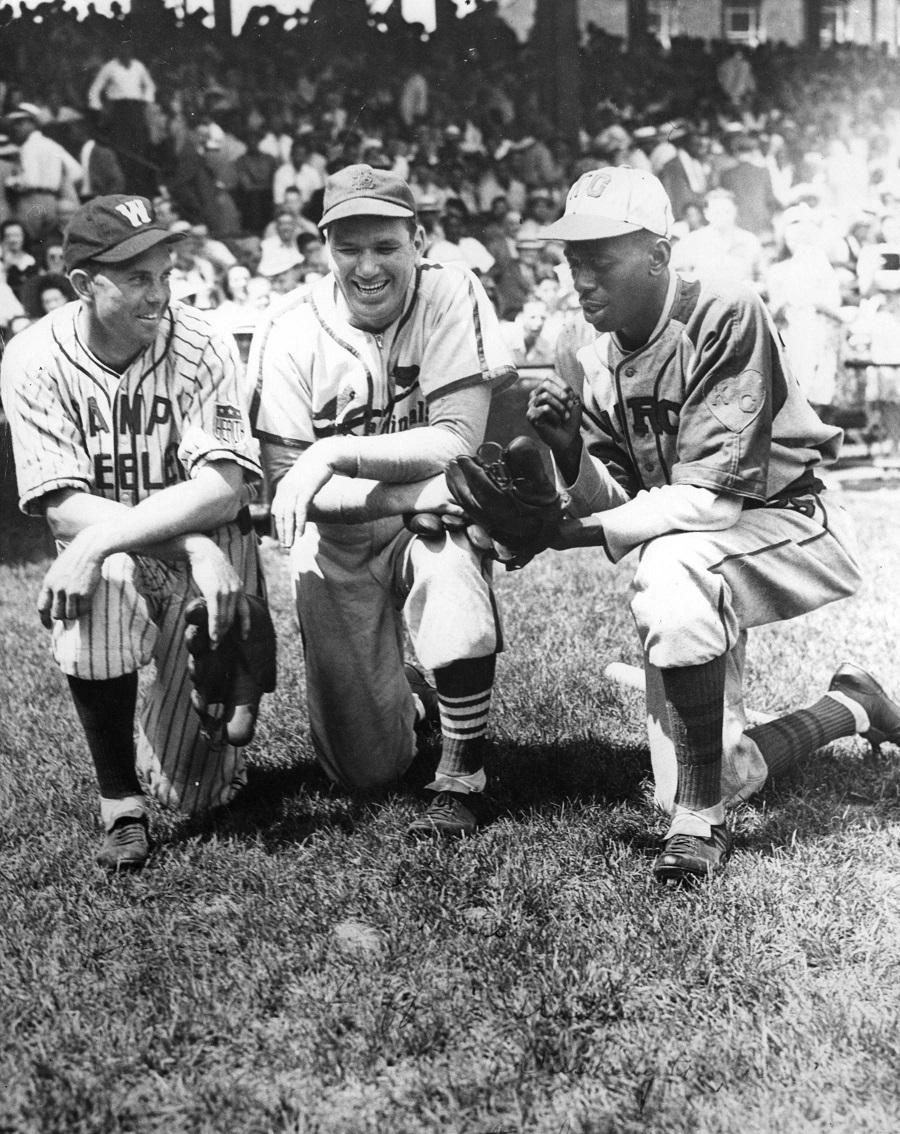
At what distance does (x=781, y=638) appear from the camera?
202 inches

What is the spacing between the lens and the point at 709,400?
335cm

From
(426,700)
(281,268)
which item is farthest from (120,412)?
(281,268)

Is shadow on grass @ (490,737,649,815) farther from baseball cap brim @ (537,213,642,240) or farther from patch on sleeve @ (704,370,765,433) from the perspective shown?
baseball cap brim @ (537,213,642,240)

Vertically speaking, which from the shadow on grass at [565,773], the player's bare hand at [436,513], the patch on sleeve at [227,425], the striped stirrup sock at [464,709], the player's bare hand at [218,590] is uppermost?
the patch on sleeve at [227,425]

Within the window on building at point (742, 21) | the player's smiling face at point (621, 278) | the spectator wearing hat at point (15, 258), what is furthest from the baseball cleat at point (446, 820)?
the window on building at point (742, 21)

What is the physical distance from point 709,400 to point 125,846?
6.38ft

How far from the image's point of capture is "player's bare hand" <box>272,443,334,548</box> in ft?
11.4

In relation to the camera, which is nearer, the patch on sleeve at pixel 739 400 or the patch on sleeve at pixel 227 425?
the patch on sleeve at pixel 739 400

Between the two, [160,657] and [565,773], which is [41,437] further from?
[565,773]

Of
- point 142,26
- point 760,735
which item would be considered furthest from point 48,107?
point 760,735

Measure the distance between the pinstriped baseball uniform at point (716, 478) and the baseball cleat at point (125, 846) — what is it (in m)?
1.42

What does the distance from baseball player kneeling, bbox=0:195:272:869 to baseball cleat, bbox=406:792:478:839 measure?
1.73ft

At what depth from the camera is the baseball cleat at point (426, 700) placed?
451 cm

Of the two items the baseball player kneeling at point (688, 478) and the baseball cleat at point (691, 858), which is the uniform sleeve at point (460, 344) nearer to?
the baseball player kneeling at point (688, 478)
